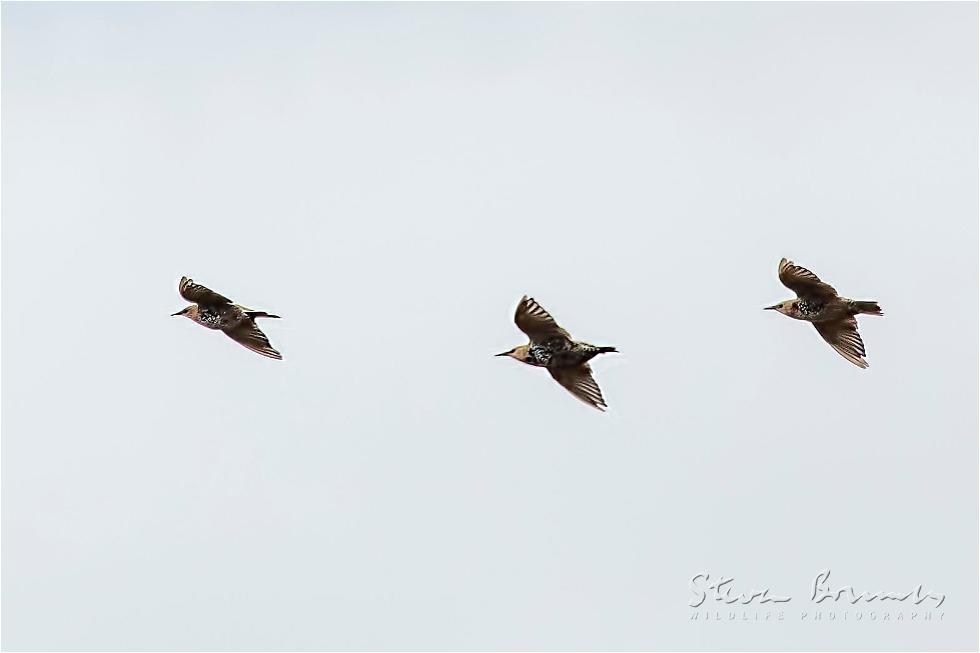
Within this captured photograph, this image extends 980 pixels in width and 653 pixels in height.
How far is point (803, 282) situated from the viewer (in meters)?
34.7

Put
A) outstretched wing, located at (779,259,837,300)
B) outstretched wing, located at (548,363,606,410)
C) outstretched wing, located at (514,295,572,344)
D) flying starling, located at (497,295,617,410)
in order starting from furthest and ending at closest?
outstretched wing, located at (779,259,837,300) → outstretched wing, located at (548,363,606,410) → flying starling, located at (497,295,617,410) → outstretched wing, located at (514,295,572,344)

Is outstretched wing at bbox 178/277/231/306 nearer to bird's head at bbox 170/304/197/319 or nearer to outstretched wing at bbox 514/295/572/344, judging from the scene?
bird's head at bbox 170/304/197/319

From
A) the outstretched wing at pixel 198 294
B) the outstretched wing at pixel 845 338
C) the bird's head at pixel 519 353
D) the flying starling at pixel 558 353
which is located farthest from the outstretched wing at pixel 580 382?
the outstretched wing at pixel 198 294

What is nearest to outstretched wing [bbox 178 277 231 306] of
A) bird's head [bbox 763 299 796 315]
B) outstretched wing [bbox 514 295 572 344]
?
outstretched wing [bbox 514 295 572 344]

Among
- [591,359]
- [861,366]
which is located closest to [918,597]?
[861,366]

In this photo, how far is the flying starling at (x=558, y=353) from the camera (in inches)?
1268

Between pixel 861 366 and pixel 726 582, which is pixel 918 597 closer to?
pixel 726 582

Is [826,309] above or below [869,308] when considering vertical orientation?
above

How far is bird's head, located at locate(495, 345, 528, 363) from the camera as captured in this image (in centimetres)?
3331

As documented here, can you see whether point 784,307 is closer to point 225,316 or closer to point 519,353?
point 519,353

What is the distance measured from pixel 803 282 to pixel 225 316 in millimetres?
10731

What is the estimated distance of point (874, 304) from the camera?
114 feet

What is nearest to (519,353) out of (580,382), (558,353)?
(558,353)

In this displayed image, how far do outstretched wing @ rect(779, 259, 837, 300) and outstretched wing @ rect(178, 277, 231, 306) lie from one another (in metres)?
10.2
